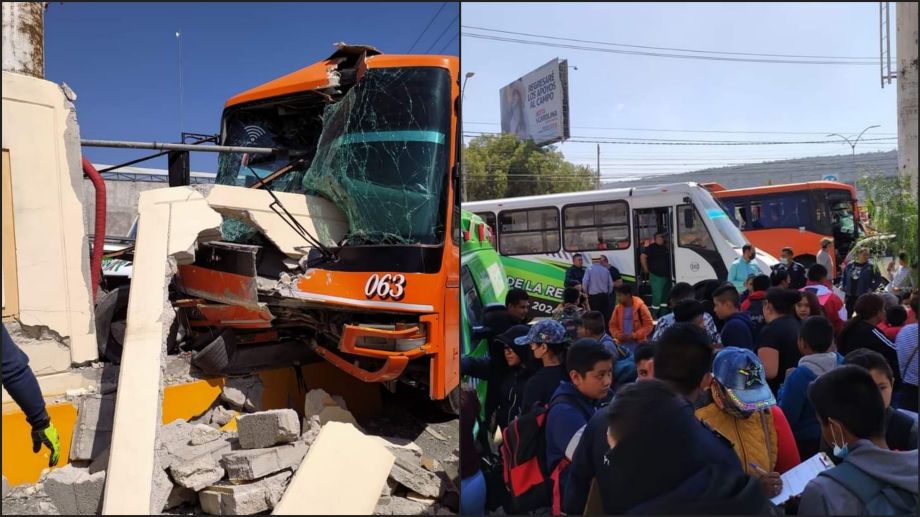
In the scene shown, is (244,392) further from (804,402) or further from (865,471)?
(865,471)

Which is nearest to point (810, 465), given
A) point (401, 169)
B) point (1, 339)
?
point (401, 169)

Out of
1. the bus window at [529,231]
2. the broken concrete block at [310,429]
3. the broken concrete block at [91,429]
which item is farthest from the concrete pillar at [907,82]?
the broken concrete block at [91,429]

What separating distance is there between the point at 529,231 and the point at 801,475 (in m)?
7.73

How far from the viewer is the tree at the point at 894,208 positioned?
735 centimetres

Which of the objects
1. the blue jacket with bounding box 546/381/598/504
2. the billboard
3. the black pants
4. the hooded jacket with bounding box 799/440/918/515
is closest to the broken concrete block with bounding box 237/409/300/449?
the blue jacket with bounding box 546/381/598/504

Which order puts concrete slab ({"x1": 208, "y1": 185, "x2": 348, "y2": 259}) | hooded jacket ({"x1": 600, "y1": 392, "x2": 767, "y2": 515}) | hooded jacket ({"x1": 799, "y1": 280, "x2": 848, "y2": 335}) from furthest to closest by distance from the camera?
hooded jacket ({"x1": 799, "y1": 280, "x2": 848, "y2": 335}), concrete slab ({"x1": 208, "y1": 185, "x2": 348, "y2": 259}), hooded jacket ({"x1": 600, "y1": 392, "x2": 767, "y2": 515})

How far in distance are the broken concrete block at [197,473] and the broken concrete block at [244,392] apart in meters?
1.17

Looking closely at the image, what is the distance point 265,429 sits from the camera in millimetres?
4262

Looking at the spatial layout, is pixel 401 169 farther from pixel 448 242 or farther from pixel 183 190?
pixel 183 190

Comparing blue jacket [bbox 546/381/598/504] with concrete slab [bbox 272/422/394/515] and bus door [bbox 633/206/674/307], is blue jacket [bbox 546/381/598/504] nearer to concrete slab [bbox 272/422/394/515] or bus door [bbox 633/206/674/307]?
concrete slab [bbox 272/422/394/515]

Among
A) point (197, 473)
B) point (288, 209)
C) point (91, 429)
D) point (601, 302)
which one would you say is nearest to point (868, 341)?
point (601, 302)

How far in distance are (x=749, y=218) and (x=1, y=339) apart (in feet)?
47.6

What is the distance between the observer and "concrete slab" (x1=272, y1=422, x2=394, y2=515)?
130 inches

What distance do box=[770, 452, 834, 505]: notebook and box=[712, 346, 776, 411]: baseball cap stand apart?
0.27 metres
